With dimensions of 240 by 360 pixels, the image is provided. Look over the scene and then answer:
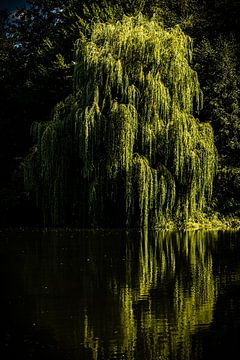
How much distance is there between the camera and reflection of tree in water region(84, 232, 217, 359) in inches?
311

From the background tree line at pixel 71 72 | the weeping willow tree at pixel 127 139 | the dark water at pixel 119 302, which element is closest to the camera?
the dark water at pixel 119 302

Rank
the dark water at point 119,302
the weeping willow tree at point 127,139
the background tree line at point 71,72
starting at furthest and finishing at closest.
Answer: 1. the background tree line at point 71,72
2. the weeping willow tree at point 127,139
3. the dark water at point 119,302

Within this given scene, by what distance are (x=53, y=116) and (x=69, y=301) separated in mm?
15525

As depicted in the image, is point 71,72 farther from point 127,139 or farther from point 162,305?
point 162,305

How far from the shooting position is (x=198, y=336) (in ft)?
27.1

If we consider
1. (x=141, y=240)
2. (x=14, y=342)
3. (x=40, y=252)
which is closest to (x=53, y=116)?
(x=141, y=240)

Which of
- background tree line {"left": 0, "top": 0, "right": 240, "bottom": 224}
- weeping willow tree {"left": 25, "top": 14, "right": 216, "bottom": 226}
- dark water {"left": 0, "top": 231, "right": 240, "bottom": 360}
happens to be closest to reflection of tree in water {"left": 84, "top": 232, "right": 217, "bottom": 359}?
dark water {"left": 0, "top": 231, "right": 240, "bottom": 360}

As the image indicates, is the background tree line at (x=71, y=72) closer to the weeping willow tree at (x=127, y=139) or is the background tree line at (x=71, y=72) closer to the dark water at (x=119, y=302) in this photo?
the weeping willow tree at (x=127, y=139)

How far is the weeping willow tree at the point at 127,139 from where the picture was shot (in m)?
23.3

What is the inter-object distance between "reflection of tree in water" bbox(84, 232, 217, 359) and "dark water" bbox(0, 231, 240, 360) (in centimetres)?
1

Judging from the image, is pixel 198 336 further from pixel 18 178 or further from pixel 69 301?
pixel 18 178

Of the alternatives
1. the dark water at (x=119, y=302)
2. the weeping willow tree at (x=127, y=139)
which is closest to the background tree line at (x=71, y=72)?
the weeping willow tree at (x=127, y=139)

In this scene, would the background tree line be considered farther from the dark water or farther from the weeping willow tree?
the dark water

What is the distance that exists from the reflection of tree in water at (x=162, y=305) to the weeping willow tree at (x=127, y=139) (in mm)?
6808
